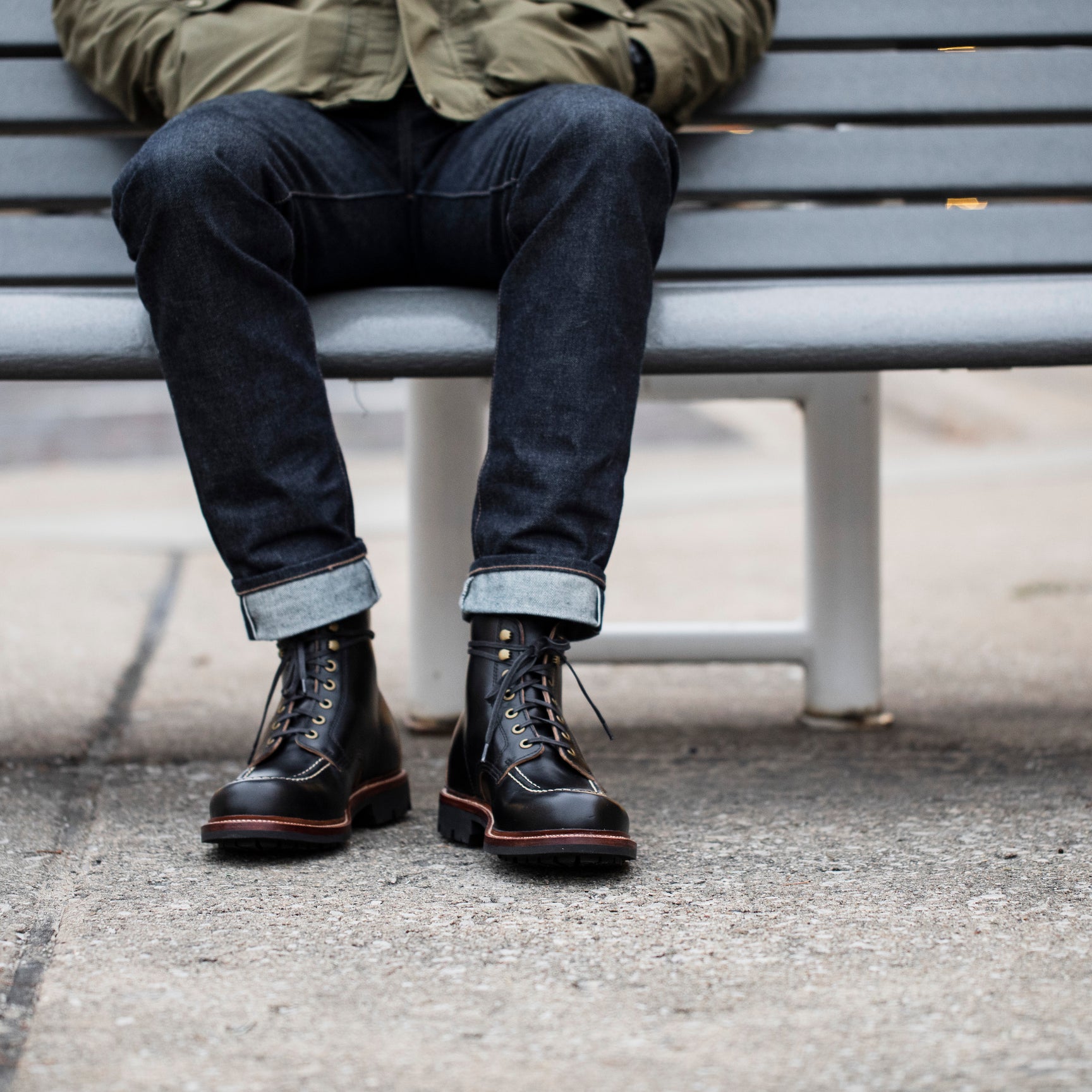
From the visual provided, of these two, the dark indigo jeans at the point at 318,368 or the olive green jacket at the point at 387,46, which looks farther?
the olive green jacket at the point at 387,46

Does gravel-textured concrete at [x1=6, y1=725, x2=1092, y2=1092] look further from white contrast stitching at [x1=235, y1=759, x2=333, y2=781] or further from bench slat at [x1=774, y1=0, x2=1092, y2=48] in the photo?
bench slat at [x1=774, y1=0, x2=1092, y2=48]

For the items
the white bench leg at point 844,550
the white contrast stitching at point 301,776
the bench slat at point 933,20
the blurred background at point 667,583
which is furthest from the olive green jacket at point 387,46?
the white contrast stitching at point 301,776

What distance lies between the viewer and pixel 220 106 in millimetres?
1387

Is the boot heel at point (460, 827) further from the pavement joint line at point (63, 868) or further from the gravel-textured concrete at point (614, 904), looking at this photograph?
the pavement joint line at point (63, 868)

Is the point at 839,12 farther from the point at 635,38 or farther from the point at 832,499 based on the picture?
the point at 832,499

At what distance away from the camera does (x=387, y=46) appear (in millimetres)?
1520

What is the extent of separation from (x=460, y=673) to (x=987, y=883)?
0.92 meters

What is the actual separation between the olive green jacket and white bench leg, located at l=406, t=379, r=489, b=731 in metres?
0.47

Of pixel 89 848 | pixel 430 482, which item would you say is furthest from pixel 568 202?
pixel 89 848

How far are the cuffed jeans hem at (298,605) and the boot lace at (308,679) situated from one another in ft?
0.08

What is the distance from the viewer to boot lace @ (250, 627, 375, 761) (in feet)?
4.33

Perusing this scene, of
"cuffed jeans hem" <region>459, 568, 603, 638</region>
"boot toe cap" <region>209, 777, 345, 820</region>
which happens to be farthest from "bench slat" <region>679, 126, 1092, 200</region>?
"boot toe cap" <region>209, 777, 345, 820</region>

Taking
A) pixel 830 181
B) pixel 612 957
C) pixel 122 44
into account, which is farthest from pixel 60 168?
pixel 612 957

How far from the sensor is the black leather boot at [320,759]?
→ 4.08ft
